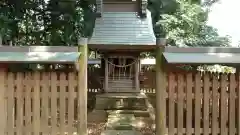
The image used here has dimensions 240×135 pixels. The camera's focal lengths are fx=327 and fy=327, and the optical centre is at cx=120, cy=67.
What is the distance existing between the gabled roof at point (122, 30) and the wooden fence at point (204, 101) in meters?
4.84

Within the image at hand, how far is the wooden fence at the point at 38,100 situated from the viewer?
6.29m

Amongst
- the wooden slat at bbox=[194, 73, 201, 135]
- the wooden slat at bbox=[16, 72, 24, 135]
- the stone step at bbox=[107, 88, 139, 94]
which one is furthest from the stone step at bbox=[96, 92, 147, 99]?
the wooden slat at bbox=[16, 72, 24, 135]

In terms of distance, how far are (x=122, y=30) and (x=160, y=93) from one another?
19.8 ft

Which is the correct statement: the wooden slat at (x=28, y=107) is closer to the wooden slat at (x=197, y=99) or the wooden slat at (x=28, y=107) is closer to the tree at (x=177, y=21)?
the wooden slat at (x=197, y=99)

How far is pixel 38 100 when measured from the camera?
6301mm

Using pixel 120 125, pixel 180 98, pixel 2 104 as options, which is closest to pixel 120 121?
pixel 120 125

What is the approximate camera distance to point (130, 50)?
11750 millimetres

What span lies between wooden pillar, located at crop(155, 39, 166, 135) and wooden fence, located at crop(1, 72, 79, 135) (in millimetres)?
1615

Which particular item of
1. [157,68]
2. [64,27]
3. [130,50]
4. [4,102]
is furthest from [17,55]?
[64,27]

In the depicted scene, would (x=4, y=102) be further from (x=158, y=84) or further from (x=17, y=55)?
(x=158, y=84)

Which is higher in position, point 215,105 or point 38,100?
point 38,100

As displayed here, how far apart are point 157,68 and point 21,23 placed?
471 inches

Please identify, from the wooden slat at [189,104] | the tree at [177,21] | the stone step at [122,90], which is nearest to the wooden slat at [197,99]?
the wooden slat at [189,104]

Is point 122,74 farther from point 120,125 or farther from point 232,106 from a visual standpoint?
point 232,106
